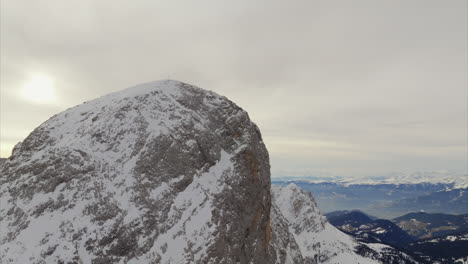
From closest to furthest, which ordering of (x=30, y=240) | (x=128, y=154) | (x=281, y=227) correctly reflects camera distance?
(x=30, y=240) < (x=128, y=154) < (x=281, y=227)

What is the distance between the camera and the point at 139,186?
5353cm

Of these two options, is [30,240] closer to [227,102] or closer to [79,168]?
[79,168]

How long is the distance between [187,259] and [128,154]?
21168 mm

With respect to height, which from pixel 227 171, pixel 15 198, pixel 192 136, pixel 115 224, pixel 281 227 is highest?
pixel 192 136

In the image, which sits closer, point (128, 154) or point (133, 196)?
point (133, 196)

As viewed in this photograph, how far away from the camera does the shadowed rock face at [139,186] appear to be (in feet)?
154

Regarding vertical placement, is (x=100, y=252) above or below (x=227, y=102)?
below

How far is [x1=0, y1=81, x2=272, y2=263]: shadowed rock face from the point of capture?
47.0 m

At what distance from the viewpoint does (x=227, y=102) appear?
73312mm

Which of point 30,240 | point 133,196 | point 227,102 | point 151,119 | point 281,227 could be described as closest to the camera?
point 30,240

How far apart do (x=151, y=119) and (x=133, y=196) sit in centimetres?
1603

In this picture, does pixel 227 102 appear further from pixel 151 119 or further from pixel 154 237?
pixel 154 237

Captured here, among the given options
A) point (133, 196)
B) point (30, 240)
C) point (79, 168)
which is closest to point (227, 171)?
point (133, 196)

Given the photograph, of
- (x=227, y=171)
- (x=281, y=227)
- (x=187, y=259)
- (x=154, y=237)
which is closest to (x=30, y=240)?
(x=154, y=237)
